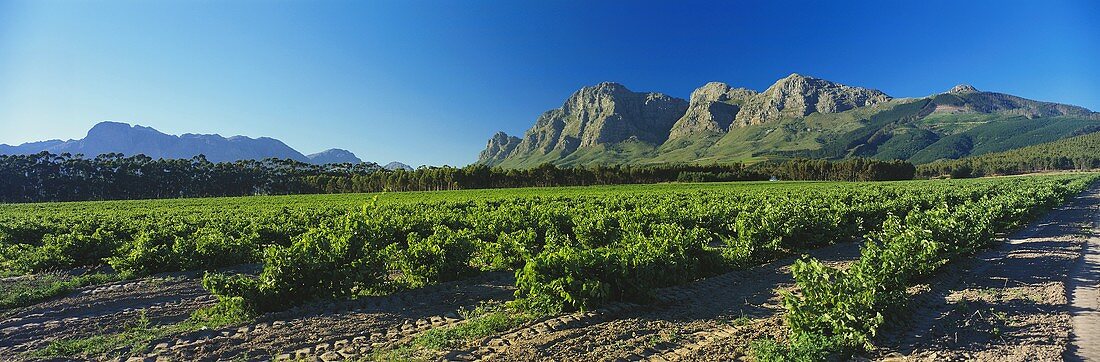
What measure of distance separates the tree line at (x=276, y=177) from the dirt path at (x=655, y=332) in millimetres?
112557

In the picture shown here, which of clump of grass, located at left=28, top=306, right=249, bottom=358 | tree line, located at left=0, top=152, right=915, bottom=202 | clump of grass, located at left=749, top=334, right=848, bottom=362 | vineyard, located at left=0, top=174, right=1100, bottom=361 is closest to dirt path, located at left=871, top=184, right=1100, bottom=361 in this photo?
vineyard, located at left=0, top=174, right=1100, bottom=361

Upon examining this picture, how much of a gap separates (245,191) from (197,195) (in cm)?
1217

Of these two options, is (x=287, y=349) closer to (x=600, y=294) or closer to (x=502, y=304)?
(x=502, y=304)

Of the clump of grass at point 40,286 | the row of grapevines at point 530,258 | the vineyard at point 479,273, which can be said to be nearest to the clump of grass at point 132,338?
the vineyard at point 479,273

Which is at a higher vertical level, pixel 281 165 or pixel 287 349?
pixel 281 165

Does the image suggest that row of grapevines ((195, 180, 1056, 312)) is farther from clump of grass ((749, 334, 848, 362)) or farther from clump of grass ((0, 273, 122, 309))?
clump of grass ((0, 273, 122, 309))

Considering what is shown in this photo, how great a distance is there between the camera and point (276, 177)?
471 feet

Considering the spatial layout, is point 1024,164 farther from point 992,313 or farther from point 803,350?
point 803,350

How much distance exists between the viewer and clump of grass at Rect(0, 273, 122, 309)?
1284 cm

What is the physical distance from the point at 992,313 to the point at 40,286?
26.0m

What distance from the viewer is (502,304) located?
11.7 metres

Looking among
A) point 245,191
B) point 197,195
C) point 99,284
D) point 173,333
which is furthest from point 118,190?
point 173,333

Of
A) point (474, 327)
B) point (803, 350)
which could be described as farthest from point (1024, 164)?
point (474, 327)

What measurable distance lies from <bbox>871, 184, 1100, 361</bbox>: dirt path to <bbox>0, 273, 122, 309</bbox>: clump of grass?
20596 mm
